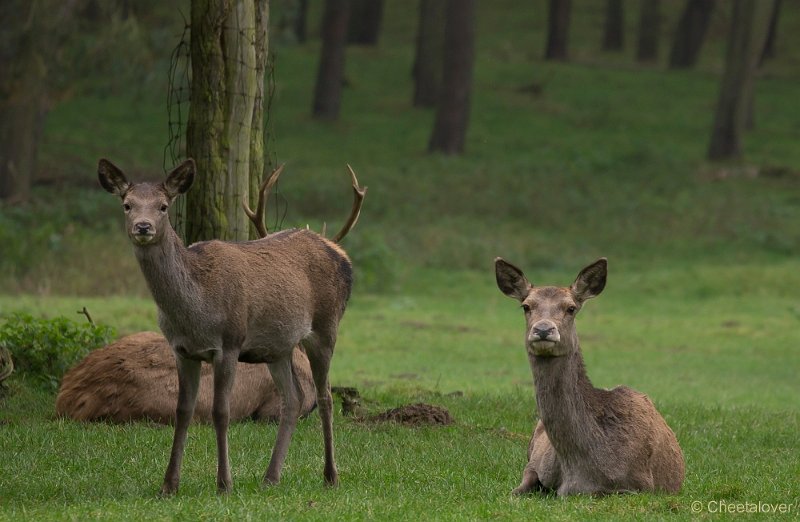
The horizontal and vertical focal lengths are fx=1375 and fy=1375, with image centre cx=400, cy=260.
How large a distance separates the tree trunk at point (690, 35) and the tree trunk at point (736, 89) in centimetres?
1161

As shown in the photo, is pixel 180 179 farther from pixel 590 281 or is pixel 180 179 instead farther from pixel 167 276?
pixel 590 281

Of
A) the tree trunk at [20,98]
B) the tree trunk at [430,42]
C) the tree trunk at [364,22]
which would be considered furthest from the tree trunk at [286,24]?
the tree trunk at [364,22]

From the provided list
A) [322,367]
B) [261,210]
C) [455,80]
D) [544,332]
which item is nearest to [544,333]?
[544,332]

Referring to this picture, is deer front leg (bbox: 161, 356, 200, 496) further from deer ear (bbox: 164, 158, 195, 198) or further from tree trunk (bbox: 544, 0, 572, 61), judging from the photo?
Answer: tree trunk (bbox: 544, 0, 572, 61)

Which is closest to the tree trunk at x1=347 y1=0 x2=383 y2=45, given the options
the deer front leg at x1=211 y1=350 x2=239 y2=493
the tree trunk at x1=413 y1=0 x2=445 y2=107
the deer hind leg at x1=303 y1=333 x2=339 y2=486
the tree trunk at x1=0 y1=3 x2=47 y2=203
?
the tree trunk at x1=413 y1=0 x2=445 y2=107

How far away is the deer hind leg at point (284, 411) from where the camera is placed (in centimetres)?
859

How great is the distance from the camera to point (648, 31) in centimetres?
4969

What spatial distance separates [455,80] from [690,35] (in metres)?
15.6

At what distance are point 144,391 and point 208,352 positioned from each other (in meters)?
2.97

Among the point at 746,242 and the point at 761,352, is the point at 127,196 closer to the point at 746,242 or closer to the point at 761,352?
the point at 761,352

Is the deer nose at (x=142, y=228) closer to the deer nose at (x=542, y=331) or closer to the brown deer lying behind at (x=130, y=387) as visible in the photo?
the deer nose at (x=542, y=331)

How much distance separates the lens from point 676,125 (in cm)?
4125

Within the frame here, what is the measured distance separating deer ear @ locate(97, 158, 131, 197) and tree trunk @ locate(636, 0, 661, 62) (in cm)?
4351

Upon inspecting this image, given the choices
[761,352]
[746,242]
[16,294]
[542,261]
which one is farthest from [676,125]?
[16,294]
